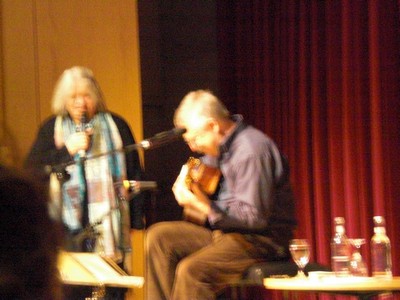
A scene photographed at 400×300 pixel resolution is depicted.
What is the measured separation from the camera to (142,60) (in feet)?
14.7

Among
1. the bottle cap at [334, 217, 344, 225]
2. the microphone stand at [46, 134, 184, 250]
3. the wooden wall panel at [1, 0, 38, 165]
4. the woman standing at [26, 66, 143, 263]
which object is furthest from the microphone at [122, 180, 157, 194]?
the wooden wall panel at [1, 0, 38, 165]

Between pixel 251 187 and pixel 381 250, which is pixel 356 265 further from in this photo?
pixel 251 187

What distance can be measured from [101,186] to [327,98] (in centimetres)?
133

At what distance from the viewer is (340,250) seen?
3.40 m

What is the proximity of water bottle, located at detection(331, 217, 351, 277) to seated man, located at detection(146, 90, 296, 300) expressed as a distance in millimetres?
384

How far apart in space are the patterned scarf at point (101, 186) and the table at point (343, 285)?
979 mm

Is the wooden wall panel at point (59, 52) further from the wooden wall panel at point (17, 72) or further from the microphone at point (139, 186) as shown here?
the microphone at point (139, 186)

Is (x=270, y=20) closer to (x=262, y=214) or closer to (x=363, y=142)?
(x=363, y=142)

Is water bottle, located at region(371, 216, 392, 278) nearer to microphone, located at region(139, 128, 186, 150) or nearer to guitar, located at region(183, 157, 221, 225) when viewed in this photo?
guitar, located at region(183, 157, 221, 225)

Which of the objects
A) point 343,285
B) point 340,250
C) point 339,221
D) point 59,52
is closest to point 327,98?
point 339,221

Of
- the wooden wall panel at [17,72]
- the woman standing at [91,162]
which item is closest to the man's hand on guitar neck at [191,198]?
the woman standing at [91,162]

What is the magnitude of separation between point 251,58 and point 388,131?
3.43 feet

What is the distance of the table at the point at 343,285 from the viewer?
2.59 m

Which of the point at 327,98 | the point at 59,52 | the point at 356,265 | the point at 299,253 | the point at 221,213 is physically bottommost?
the point at 356,265
